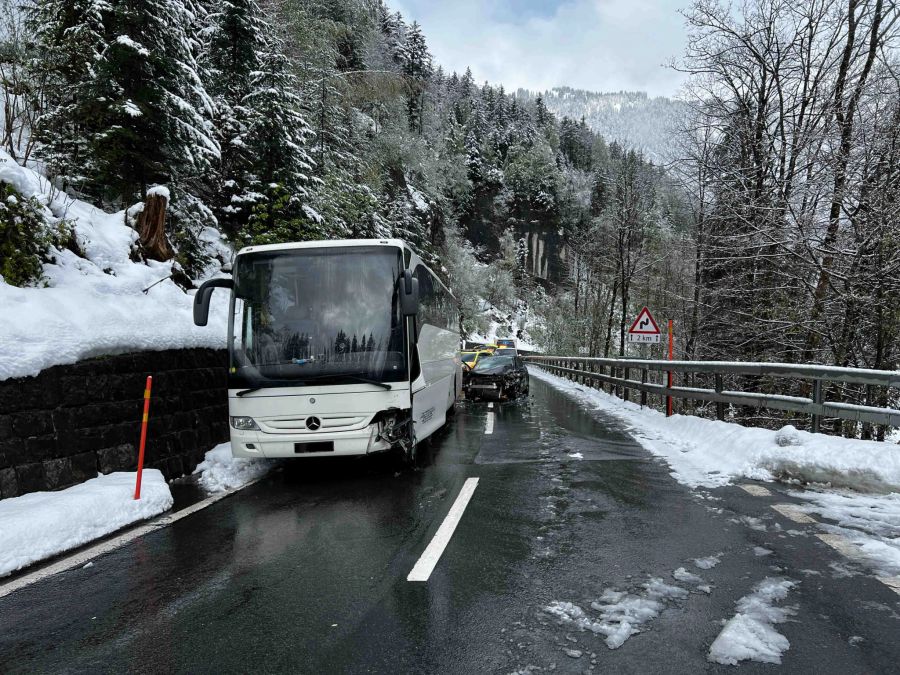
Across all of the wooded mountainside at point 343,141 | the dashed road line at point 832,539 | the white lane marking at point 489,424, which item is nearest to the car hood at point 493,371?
the white lane marking at point 489,424

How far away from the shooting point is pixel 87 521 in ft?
16.5

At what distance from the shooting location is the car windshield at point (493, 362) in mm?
18750

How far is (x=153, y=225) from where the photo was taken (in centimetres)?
1130

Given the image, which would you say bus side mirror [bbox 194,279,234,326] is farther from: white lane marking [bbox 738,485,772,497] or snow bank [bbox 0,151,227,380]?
white lane marking [bbox 738,485,772,497]

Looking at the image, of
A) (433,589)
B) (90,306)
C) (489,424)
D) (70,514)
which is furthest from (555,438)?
(90,306)

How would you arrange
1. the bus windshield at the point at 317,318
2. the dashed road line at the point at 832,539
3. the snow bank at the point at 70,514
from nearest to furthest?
1. the dashed road line at the point at 832,539
2. the snow bank at the point at 70,514
3. the bus windshield at the point at 317,318

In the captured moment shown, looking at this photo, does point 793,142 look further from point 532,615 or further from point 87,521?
point 87,521

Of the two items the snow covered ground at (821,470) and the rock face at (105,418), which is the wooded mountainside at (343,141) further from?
the snow covered ground at (821,470)

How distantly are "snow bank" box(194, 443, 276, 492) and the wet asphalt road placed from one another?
77 centimetres

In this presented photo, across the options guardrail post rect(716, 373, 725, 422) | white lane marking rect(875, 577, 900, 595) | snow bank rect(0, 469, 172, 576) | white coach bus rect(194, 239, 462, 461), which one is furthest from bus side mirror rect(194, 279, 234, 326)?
guardrail post rect(716, 373, 725, 422)

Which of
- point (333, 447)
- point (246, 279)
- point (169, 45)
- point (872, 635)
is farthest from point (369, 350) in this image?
point (169, 45)

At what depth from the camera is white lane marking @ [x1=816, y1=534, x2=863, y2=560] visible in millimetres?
3990

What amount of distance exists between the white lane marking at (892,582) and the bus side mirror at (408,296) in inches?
206

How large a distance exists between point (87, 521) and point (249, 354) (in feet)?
8.37
